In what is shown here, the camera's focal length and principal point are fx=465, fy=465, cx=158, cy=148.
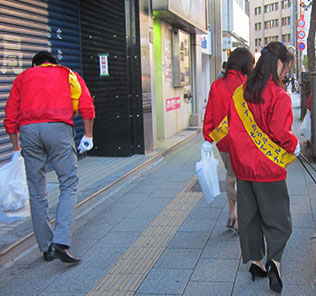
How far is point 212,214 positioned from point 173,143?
5.67m

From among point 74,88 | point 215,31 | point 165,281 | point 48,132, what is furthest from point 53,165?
point 215,31

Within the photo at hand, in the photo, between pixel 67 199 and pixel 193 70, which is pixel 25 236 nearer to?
pixel 67 199

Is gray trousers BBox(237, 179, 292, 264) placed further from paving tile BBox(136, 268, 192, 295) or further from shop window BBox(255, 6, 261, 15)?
shop window BBox(255, 6, 261, 15)

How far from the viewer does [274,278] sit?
10.5 feet

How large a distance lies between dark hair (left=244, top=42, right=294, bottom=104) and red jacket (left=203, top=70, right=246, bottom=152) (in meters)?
1.00

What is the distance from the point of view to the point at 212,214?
5.27 meters

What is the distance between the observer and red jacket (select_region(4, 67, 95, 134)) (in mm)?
3832

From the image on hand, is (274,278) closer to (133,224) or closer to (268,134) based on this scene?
(268,134)

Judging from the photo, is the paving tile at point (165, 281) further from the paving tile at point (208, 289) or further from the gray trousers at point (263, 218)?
the gray trousers at point (263, 218)

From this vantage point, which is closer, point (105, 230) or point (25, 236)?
point (25, 236)

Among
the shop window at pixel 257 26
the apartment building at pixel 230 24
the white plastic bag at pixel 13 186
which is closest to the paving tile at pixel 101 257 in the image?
the white plastic bag at pixel 13 186

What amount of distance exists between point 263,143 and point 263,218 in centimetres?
54

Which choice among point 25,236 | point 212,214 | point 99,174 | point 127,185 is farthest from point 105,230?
point 99,174

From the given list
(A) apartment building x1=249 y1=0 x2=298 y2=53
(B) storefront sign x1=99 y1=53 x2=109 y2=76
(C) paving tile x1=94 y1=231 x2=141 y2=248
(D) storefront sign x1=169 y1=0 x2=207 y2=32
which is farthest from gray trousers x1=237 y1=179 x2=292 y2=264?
→ (A) apartment building x1=249 y1=0 x2=298 y2=53
